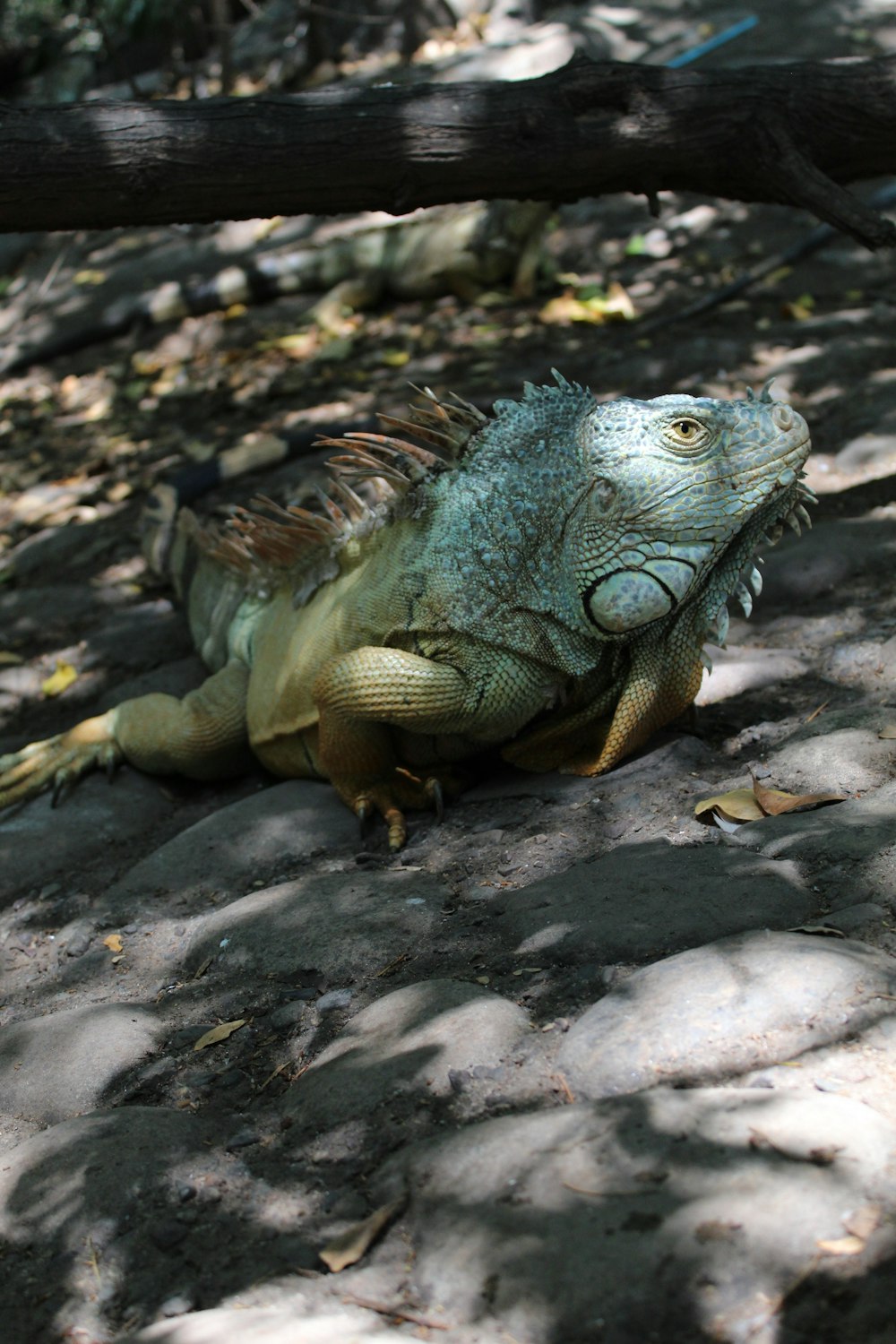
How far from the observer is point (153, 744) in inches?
217

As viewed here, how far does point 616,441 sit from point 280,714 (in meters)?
1.87

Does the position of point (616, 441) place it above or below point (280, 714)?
above

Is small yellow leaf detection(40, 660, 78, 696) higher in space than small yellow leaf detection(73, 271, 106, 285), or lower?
lower

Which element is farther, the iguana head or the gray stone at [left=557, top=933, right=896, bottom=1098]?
the iguana head

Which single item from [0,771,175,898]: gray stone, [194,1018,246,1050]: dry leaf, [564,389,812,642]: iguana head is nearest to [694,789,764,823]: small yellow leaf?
[564,389,812,642]: iguana head

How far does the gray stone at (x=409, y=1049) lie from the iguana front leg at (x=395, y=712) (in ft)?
4.13

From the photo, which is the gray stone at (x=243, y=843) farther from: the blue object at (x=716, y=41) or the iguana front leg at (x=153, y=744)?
the blue object at (x=716, y=41)

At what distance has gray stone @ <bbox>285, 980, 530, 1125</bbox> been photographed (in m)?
2.85

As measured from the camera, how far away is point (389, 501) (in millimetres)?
4781

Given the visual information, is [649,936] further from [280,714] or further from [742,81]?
[742,81]

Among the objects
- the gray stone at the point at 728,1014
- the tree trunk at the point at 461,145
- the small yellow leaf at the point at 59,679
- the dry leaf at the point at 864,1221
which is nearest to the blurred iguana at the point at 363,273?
the tree trunk at the point at 461,145

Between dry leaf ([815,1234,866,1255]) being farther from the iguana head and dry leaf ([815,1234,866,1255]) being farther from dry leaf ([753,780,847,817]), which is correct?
the iguana head

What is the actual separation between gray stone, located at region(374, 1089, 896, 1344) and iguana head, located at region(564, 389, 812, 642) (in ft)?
6.13

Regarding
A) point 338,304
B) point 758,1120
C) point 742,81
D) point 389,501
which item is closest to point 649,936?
point 758,1120
